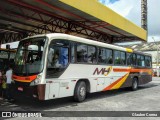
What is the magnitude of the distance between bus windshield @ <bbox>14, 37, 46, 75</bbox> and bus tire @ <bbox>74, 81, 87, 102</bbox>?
242 cm

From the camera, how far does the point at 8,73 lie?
1003 cm

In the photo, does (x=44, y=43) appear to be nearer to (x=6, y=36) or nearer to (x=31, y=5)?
(x=31, y=5)

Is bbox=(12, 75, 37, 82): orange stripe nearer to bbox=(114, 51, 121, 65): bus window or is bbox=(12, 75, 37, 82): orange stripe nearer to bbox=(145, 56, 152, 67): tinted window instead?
bbox=(114, 51, 121, 65): bus window

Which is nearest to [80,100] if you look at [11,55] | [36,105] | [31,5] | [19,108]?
[36,105]

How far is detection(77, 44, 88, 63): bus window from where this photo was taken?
35.9 feet

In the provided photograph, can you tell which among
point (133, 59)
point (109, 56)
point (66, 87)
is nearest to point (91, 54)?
point (109, 56)

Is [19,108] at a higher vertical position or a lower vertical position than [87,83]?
lower

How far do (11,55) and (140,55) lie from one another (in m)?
9.10

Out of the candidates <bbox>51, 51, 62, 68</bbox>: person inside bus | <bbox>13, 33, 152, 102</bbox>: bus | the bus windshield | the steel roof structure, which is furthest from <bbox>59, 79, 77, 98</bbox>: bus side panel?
the steel roof structure

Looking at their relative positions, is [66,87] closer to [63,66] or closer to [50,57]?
[63,66]

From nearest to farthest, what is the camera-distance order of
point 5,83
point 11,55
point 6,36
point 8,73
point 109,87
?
point 8,73, point 5,83, point 109,87, point 11,55, point 6,36

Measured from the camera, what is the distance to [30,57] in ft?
31.6

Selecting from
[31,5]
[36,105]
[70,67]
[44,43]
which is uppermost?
[31,5]

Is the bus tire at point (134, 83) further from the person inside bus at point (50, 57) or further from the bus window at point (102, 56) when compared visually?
the person inside bus at point (50, 57)
